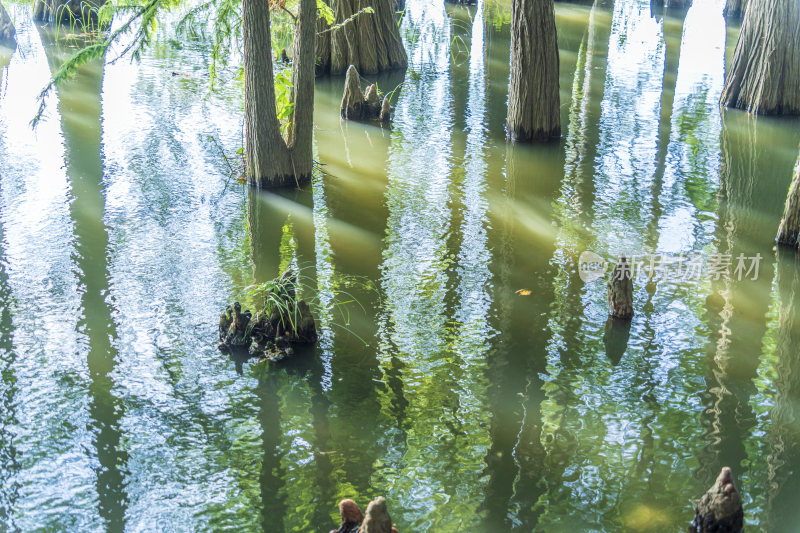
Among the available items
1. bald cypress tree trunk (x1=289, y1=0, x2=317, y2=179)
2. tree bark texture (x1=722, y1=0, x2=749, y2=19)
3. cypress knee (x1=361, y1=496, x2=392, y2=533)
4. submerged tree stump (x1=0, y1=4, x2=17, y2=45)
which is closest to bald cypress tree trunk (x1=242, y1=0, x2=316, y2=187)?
bald cypress tree trunk (x1=289, y1=0, x2=317, y2=179)

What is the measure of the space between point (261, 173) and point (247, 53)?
128cm

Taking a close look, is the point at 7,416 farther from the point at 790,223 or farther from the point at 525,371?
the point at 790,223

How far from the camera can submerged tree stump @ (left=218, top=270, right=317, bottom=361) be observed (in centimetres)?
587

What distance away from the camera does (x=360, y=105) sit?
1147cm

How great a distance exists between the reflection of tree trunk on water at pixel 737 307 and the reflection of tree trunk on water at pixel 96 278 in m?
3.33

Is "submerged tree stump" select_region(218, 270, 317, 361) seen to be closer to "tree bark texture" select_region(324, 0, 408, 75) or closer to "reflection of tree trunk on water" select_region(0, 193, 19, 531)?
"reflection of tree trunk on water" select_region(0, 193, 19, 531)

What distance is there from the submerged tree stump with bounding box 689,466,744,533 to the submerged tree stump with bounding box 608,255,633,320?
7.56 ft

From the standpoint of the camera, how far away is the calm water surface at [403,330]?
4.54m

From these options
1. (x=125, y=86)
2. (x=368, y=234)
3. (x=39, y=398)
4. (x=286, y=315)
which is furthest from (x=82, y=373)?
(x=125, y=86)

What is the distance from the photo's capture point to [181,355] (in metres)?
5.77

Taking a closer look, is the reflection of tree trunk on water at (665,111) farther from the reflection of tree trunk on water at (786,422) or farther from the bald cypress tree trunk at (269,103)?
the bald cypress tree trunk at (269,103)

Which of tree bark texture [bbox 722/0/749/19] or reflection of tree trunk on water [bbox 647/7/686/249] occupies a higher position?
tree bark texture [bbox 722/0/749/19]

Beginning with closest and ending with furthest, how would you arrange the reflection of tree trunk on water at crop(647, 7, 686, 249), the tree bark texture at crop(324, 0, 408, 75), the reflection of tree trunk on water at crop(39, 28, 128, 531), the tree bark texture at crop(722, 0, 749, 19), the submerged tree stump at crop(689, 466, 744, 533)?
the submerged tree stump at crop(689, 466, 744, 533)
the reflection of tree trunk on water at crop(39, 28, 128, 531)
the reflection of tree trunk on water at crop(647, 7, 686, 249)
the tree bark texture at crop(324, 0, 408, 75)
the tree bark texture at crop(722, 0, 749, 19)

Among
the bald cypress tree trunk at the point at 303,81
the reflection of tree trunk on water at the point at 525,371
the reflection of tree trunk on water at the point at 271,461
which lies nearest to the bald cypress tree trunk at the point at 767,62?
the reflection of tree trunk on water at the point at 525,371
